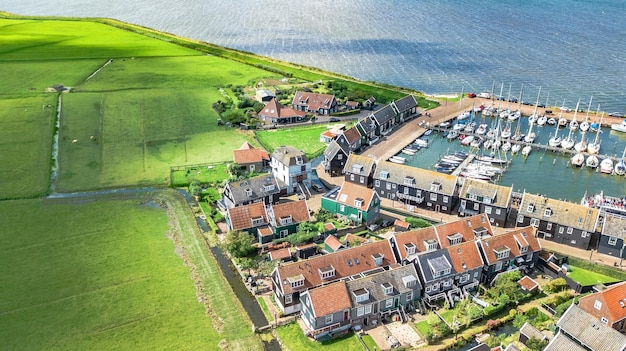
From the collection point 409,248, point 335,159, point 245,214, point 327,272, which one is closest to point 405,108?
point 335,159

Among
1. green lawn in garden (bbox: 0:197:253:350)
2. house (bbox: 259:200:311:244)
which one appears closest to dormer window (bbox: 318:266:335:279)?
green lawn in garden (bbox: 0:197:253:350)

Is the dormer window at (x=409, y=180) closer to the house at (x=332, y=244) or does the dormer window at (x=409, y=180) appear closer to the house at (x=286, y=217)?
the house at (x=286, y=217)

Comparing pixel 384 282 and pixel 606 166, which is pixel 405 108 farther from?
pixel 384 282

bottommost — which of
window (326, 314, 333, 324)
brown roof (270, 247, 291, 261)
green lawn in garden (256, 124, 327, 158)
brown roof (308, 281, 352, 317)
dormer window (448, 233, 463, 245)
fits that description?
window (326, 314, 333, 324)

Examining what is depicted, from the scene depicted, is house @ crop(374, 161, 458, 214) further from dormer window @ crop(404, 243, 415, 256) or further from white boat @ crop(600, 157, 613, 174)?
white boat @ crop(600, 157, 613, 174)

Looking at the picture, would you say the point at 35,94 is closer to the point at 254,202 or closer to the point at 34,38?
the point at 34,38

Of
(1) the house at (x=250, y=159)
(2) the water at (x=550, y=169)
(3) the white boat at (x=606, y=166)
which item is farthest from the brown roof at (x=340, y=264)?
(3) the white boat at (x=606, y=166)
